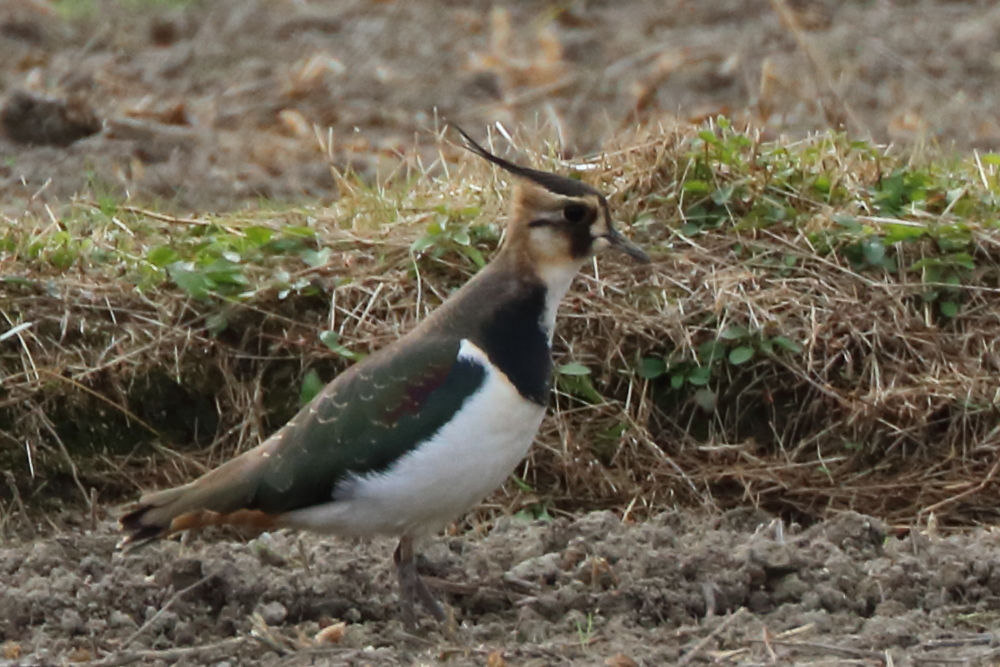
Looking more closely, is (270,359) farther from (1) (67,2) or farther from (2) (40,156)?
(1) (67,2)

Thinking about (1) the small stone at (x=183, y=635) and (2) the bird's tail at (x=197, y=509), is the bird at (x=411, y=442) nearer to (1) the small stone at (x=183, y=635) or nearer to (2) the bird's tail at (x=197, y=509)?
(2) the bird's tail at (x=197, y=509)

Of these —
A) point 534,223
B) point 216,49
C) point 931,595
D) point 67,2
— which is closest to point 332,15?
point 216,49

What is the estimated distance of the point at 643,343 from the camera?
19.6ft

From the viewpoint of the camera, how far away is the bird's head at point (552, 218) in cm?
477

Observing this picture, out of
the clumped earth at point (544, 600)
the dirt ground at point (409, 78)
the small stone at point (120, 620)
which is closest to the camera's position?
the clumped earth at point (544, 600)

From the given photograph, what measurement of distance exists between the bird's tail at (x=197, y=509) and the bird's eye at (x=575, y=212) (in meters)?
1.04

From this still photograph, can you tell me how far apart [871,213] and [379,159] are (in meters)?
2.62

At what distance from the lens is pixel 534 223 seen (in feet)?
15.7

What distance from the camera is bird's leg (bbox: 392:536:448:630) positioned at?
14.9 ft

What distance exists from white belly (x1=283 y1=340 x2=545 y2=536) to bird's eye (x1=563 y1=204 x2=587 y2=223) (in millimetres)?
468

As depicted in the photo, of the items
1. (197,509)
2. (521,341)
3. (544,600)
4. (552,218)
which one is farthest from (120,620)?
(552,218)

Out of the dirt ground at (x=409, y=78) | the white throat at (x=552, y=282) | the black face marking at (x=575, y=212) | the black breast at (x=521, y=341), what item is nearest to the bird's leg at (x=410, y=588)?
the black breast at (x=521, y=341)

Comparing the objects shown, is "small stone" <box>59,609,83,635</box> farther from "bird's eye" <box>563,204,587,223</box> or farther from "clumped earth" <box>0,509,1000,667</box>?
"bird's eye" <box>563,204,587,223</box>

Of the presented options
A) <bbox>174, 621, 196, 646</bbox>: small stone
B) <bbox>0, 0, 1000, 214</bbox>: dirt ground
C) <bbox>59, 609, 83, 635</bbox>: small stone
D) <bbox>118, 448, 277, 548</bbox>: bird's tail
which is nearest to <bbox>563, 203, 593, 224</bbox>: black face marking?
<bbox>118, 448, 277, 548</bbox>: bird's tail
